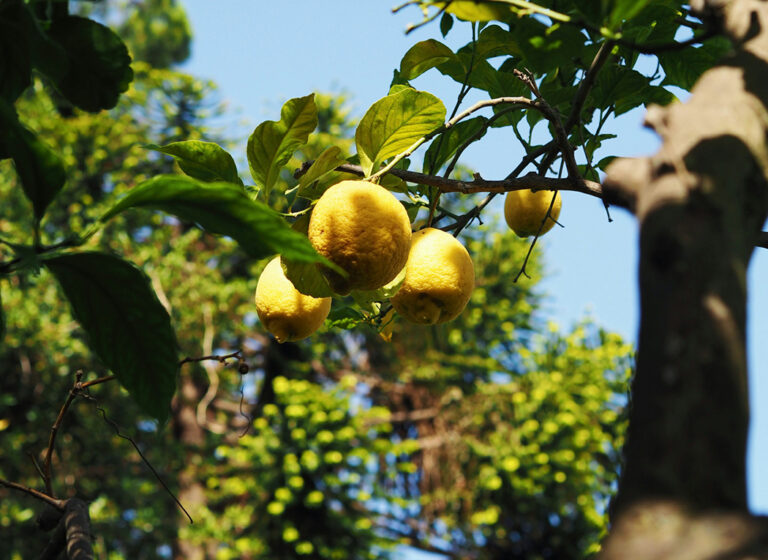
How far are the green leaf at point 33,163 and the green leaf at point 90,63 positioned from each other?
0.16 metres

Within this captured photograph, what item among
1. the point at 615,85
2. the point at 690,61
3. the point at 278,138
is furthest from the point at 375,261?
the point at 690,61

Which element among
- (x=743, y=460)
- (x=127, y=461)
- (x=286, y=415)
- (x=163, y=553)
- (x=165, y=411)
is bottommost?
(x=163, y=553)

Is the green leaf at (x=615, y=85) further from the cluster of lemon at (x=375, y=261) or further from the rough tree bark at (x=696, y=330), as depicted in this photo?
the rough tree bark at (x=696, y=330)

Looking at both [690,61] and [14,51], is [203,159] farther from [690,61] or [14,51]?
[690,61]

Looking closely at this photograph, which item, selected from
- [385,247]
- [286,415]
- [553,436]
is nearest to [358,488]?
[286,415]

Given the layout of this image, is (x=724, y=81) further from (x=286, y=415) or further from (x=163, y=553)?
(x=163, y=553)

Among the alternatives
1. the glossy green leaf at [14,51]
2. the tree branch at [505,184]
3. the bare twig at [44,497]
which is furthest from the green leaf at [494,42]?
the bare twig at [44,497]

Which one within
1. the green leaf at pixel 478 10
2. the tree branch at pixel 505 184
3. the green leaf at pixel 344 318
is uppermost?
the green leaf at pixel 478 10

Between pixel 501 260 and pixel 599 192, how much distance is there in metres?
4.97

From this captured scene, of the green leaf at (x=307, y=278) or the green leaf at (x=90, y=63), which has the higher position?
the green leaf at (x=90, y=63)

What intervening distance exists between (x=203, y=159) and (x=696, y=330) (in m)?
0.41

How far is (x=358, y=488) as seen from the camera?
4605 millimetres

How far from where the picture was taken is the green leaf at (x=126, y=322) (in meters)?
0.42

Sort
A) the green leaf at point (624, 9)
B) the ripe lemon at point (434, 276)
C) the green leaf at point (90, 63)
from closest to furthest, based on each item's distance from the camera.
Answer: the green leaf at point (624, 9), the green leaf at point (90, 63), the ripe lemon at point (434, 276)
